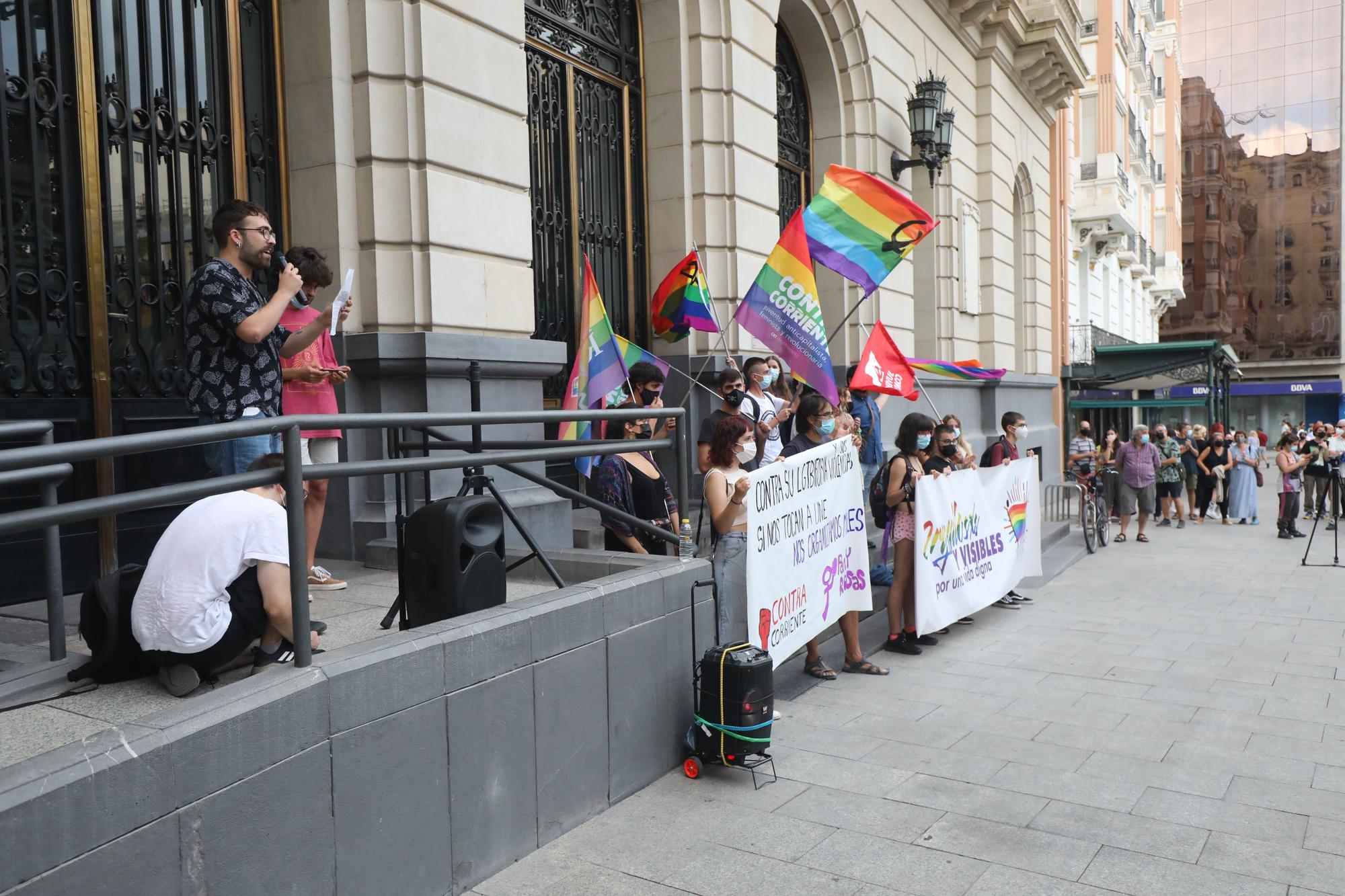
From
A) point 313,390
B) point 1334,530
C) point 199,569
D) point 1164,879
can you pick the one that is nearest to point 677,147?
point 313,390

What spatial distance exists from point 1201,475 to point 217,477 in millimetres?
19520

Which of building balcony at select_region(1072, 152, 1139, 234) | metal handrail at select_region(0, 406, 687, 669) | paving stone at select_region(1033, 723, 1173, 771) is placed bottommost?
paving stone at select_region(1033, 723, 1173, 771)

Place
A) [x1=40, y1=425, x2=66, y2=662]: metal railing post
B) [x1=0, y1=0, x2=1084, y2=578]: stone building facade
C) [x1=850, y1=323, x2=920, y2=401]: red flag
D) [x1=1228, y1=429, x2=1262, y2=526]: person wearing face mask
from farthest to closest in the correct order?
[x1=1228, y1=429, x2=1262, y2=526]: person wearing face mask → [x1=850, y1=323, x2=920, y2=401]: red flag → [x1=0, y1=0, x2=1084, y2=578]: stone building facade → [x1=40, y1=425, x2=66, y2=662]: metal railing post

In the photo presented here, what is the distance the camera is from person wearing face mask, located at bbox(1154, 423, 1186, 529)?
18125 mm

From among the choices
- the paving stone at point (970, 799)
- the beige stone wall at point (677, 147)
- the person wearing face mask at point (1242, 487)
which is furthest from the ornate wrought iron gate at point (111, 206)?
the person wearing face mask at point (1242, 487)

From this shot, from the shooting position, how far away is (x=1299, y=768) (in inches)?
218

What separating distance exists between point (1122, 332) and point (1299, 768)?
3870 centimetres

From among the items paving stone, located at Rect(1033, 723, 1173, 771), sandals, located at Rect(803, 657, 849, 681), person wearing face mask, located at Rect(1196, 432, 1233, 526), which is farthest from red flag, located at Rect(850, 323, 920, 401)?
person wearing face mask, located at Rect(1196, 432, 1233, 526)

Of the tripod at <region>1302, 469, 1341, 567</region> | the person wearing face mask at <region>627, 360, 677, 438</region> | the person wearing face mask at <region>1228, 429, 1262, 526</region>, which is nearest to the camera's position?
the person wearing face mask at <region>627, 360, 677, 438</region>

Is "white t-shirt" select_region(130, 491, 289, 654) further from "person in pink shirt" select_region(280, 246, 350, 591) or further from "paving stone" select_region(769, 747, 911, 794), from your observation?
"paving stone" select_region(769, 747, 911, 794)

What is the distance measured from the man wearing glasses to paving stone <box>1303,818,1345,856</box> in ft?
16.1

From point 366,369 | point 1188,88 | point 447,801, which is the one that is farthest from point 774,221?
point 1188,88

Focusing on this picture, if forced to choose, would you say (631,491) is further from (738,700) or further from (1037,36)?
(1037,36)

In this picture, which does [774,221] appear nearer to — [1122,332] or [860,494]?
[860,494]
